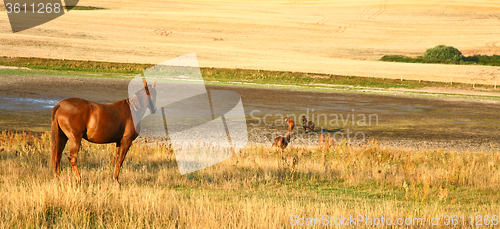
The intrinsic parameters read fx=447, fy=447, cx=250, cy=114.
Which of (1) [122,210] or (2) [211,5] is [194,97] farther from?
(2) [211,5]

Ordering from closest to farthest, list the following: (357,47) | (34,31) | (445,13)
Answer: (34,31)
(357,47)
(445,13)

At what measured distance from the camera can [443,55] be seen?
8431 centimetres

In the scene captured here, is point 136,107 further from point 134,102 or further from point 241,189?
point 241,189

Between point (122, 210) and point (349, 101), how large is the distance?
29744 millimetres

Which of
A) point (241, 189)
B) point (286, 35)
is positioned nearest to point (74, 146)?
point (241, 189)

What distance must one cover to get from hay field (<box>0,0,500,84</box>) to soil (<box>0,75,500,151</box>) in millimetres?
23915

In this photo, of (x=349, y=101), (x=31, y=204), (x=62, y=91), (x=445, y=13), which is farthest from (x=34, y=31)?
(x=445, y=13)

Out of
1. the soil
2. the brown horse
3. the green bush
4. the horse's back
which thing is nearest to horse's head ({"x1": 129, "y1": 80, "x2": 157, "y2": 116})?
the brown horse

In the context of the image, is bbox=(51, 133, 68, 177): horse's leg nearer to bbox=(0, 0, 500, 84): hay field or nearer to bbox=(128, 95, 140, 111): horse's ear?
bbox=(128, 95, 140, 111): horse's ear

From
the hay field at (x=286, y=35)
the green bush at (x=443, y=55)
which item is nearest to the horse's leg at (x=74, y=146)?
the hay field at (x=286, y=35)

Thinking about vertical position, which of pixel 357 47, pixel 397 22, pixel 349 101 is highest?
pixel 397 22

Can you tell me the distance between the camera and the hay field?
6550cm

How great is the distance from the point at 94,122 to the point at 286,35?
325 ft

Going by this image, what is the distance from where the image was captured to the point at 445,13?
132500mm
